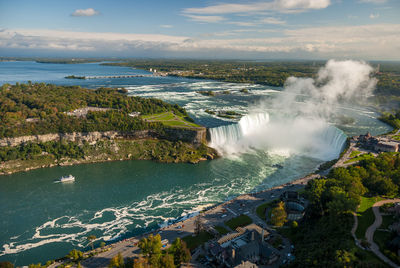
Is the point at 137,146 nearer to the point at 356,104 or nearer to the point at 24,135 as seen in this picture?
the point at 24,135

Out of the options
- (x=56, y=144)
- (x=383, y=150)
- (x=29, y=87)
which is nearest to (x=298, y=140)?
(x=383, y=150)

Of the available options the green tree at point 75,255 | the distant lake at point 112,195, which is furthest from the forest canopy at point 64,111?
the green tree at point 75,255

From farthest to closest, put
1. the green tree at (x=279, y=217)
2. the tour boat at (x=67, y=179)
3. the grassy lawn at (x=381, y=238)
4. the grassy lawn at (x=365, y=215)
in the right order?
the tour boat at (x=67, y=179)
the green tree at (x=279, y=217)
the grassy lawn at (x=365, y=215)
the grassy lawn at (x=381, y=238)

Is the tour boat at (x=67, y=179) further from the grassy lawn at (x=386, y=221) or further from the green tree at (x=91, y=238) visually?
the grassy lawn at (x=386, y=221)

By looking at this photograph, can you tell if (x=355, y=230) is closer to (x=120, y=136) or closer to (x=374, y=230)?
(x=374, y=230)

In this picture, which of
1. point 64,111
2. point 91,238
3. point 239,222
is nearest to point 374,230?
point 239,222

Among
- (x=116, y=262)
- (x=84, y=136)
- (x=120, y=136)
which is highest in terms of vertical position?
(x=84, y=136)
